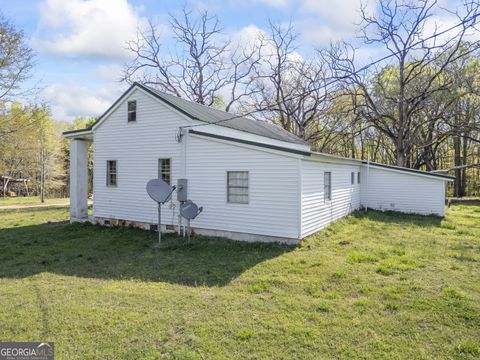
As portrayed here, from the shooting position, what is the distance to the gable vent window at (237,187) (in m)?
9.84

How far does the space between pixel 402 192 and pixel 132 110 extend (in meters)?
13.1

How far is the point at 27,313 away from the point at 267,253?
5.36 meters

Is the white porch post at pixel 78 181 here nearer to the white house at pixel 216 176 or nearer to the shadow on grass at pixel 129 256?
the white house at pixel 216 176

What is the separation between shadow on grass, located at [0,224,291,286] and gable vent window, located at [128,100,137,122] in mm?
4316

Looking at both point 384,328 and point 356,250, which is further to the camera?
point 356,250

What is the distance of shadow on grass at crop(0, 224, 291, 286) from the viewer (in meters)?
7.08

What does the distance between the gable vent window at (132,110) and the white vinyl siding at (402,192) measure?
11.5 metres

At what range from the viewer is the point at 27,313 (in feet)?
16.2

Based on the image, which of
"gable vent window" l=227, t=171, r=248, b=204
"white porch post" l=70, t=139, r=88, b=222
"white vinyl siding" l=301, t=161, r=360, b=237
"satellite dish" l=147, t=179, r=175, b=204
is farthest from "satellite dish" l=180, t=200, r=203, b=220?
"white porch post" l=70, t=139, r=88, b=222

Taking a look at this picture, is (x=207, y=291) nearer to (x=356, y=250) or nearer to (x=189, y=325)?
(x=189, y=325)

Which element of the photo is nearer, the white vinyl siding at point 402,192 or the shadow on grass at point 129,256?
the shadow on grass at point 129,256

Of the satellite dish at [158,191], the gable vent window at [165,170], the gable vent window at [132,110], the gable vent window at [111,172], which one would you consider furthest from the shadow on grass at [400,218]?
the gable vent window at [111,172]

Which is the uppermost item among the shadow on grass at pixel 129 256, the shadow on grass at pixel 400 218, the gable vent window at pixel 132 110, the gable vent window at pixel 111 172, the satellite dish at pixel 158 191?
the gable vent window at pixel 132 110

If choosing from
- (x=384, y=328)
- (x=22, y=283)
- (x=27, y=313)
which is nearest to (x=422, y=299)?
(x=384, y=328)
